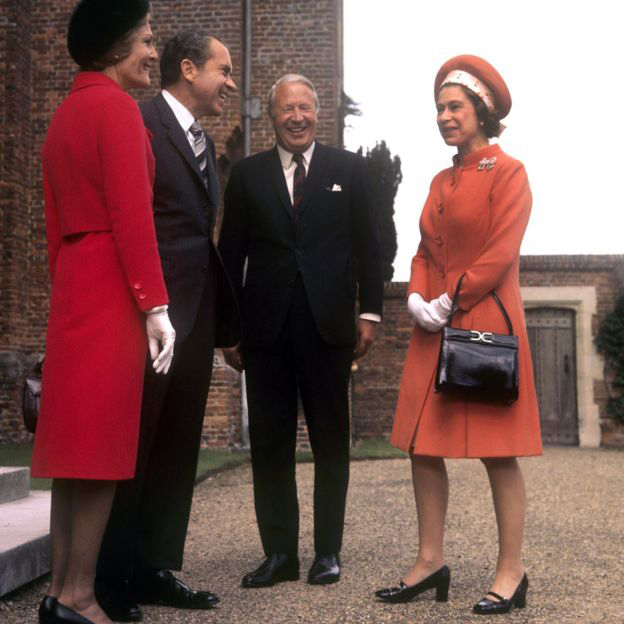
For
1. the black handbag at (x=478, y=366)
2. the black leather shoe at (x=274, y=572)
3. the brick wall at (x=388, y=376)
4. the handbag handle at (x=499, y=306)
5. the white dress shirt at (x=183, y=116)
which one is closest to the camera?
the black handbag at (x=478, y=366)

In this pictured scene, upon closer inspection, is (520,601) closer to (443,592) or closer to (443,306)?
(443,592)

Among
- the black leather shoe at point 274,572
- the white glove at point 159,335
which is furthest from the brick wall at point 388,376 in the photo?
the white glove at point 159,335

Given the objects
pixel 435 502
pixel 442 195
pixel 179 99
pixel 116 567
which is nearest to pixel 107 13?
pixel 179 99

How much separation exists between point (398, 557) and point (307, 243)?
1639mm

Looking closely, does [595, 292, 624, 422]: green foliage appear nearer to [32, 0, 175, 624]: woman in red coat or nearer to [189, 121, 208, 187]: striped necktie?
[189, 121, 208, 187]: striped necktie

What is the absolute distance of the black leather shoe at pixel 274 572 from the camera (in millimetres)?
3828

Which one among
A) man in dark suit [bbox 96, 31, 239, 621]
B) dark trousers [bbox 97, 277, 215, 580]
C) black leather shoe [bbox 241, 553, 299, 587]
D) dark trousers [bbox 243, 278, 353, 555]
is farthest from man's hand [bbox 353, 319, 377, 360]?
black leather shoe [bbox 241, 553, 299, 587]

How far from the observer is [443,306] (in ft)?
11.3

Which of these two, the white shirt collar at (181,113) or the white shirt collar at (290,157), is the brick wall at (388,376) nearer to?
the white shirt collar at (290,157)

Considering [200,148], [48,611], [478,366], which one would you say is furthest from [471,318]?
[48,611]

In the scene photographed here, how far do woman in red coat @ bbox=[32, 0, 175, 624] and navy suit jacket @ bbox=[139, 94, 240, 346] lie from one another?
2.15 feet

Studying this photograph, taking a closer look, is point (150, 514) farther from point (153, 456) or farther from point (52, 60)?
point (52, 60)

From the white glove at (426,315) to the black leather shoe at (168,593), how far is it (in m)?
1.27

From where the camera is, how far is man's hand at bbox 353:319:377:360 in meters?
4.14
